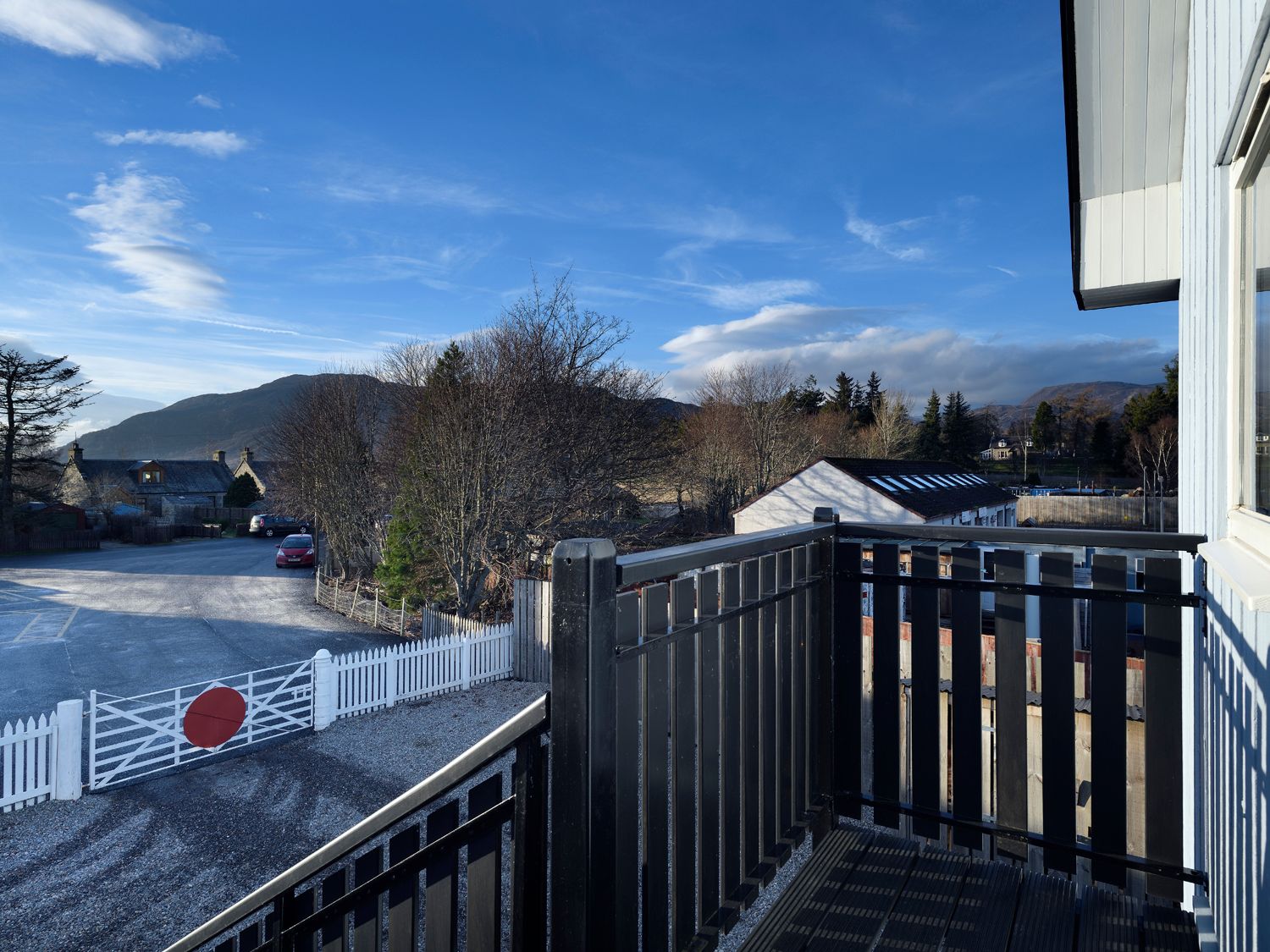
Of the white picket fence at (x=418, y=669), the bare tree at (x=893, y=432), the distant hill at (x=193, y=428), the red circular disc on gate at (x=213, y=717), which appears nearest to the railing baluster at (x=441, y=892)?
the red circular disc on gate at (x=213, y=717)

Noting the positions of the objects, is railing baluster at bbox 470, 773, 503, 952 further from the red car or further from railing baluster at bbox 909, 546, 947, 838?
the red car

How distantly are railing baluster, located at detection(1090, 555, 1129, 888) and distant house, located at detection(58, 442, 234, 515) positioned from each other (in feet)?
152

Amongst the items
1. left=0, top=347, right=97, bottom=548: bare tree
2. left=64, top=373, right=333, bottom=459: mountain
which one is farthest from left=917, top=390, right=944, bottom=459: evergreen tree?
left=64, top=373, right=333, bottom=459: mountain

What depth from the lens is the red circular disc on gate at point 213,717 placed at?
7.25 metres

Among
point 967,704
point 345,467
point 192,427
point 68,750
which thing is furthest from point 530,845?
point 192,427

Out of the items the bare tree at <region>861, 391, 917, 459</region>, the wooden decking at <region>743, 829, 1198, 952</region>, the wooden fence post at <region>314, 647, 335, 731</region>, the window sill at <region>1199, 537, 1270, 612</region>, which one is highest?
the bare tree at <region>861, 391, 917, 459</region>

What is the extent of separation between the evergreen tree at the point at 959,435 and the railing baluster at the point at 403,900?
51.5m

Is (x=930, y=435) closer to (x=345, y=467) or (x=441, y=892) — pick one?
(x=345, y=467)

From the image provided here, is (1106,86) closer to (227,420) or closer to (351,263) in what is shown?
(351,263)

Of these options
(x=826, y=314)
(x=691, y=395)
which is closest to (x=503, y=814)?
(x=691, y=395)

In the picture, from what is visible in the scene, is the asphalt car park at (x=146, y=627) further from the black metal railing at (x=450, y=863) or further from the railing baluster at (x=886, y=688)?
the railing baluster at (x=886, y=688)

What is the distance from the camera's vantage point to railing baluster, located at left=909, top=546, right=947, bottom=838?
2.33 metres

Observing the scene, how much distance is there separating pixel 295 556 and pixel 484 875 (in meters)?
24.5

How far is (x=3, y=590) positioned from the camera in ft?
60.9
